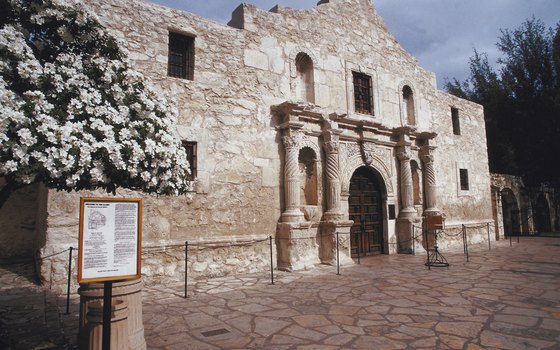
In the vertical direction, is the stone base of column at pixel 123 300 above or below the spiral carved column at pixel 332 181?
below

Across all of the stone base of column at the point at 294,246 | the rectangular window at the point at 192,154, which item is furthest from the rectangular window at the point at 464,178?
the rectangular window at the point at 192,154

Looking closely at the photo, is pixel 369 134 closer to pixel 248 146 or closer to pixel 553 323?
pixel 248 146

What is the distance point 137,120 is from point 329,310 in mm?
3543

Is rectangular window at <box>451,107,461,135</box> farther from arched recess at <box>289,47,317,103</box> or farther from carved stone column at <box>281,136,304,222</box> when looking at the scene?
carved stone column at <box>281,136,304,222</box>

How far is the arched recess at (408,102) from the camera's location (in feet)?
39.7

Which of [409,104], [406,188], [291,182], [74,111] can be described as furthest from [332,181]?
[74,111]

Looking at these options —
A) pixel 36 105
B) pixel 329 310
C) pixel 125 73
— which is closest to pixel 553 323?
pixel 329 310

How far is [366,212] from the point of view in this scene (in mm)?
10633

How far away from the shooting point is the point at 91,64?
3547 mm

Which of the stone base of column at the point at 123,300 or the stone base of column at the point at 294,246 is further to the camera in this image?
the stone base of column at the point at 294,246

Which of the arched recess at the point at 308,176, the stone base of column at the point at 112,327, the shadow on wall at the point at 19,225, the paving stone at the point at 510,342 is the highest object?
the arched recess at the point at 308,176

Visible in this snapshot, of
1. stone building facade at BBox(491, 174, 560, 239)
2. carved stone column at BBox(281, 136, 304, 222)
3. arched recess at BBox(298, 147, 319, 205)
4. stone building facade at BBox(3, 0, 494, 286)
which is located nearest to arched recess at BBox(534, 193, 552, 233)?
stone building facade at BBox(491, 174, 560, 239)

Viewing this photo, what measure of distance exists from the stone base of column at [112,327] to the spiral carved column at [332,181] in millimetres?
6304

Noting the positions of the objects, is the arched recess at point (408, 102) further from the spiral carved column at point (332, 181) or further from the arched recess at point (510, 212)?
the arched recess at point (510, 212)
